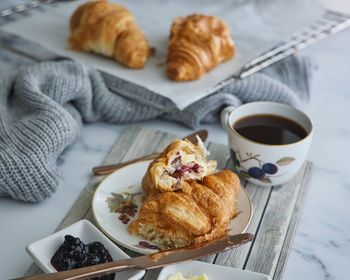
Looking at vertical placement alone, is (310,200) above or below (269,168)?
below

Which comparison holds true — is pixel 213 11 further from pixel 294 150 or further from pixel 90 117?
pixel 294 150

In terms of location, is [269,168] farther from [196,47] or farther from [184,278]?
[196,47]

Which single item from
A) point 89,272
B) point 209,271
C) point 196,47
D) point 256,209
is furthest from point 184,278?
point 196,47

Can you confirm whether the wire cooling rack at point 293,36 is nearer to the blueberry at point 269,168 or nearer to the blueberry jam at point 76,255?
the blueberry at point 269,168

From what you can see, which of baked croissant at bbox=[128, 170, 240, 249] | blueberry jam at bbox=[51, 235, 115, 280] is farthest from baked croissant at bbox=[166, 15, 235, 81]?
blueberry jam at bbox=[51, 235, 115, 280]

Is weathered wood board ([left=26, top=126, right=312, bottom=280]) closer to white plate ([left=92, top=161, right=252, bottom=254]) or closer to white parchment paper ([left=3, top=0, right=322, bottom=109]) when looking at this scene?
white plate ([left=92, top=161, right=252, bottom=254])

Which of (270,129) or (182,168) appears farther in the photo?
(270,129)

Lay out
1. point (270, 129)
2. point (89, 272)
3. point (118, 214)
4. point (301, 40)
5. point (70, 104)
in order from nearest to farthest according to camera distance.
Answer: point (89, 272) → point (118, 214) → point (270, 129) → point (70, 104) → point (301, 40)
